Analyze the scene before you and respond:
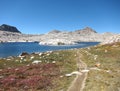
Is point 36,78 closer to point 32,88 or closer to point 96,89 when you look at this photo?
point 32,88

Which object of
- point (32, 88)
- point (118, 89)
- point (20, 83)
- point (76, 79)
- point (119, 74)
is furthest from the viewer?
point (119, 74)

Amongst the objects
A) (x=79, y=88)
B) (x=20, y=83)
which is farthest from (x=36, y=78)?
(x=79, y=88)

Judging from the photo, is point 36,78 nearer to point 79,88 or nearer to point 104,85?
point 79,88

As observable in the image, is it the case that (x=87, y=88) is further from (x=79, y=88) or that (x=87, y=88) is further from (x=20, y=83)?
(x=20, y=83)

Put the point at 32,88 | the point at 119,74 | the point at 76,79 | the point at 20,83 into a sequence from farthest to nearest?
the point at 119,74 → the point at 76,79 → the point at 20,83 → the point at 32,88

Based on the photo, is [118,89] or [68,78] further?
[68,78]

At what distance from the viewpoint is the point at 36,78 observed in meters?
36.2

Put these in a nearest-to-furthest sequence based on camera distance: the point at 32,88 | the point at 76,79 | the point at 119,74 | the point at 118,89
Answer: the point at 118,89, the point at 32,88, the point at 76,79, the point at 119,74

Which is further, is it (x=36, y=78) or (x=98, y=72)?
(x=98, y=72)

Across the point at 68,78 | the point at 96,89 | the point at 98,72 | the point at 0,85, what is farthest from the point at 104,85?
the point at 0,85

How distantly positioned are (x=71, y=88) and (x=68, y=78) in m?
6.75

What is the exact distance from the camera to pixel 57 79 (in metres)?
36.7

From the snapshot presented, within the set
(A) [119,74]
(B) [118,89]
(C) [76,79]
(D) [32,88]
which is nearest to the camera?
(B) [118,89]

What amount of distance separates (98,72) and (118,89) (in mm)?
12447
